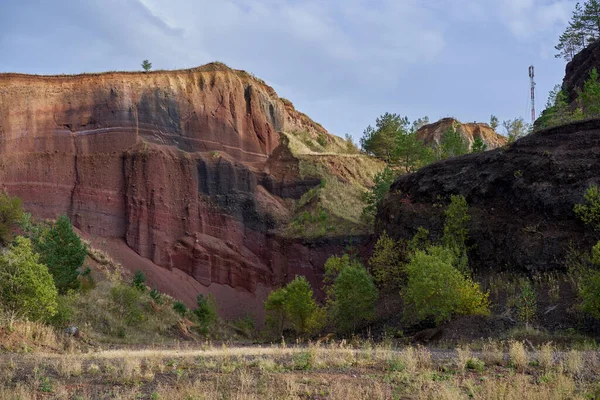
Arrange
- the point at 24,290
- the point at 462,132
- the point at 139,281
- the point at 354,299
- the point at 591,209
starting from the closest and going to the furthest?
1. the point at 24,290
2. the point at 591,209
3. the point at 354,299
4. the point at 139,281
5. the point at 462,132

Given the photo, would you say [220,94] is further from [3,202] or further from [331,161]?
[3,202]

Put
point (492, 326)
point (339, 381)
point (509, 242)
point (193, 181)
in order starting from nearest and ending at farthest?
point (339, 381) → point (492, 326) → point (509, 242) → point (193, 181)

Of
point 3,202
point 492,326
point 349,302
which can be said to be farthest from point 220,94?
point 492,326

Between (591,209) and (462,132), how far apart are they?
70031mm

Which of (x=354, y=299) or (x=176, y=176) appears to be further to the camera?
(x=176, y=176)

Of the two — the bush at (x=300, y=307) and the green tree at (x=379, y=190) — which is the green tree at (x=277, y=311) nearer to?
the bush at (x=300, y=307)

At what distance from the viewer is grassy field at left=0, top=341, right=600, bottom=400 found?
9141 mm

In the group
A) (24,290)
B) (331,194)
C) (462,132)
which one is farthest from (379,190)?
(462,132)

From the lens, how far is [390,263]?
120 ft

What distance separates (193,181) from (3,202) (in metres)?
17.9

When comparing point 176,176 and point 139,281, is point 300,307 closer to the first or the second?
point 139,281

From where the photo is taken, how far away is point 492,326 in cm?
2362

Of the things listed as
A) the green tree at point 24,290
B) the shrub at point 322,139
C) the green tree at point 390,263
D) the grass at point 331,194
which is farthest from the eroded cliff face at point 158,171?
the green tree at point 24,290

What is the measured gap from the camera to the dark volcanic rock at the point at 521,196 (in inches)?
1118
